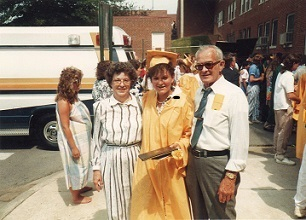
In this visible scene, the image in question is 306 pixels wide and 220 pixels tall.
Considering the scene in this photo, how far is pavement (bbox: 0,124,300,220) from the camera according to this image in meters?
3.69

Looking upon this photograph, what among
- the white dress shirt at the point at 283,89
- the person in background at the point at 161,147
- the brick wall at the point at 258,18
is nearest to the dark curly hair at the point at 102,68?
the person in background at the point at 161,147

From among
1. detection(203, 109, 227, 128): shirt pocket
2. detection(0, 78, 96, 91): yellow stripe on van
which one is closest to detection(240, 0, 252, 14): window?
detection(0, 78, 96, 91): yellow stripe on van

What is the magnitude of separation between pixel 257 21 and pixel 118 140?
61.5 ft

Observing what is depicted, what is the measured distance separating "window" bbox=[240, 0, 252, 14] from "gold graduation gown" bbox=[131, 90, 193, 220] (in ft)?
66.9

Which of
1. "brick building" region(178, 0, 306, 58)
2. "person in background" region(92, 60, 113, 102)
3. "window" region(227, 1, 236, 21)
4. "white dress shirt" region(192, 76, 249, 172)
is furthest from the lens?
"window" region(227, 1, 236, 21)

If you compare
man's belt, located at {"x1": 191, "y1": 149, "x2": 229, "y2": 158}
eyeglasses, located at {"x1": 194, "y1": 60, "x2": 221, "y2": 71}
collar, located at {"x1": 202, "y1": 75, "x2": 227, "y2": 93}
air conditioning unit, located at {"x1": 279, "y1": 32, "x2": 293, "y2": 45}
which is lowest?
man's belt, located at {"x1": 191, "y1": 149, "x2": 229, "y2": 158}

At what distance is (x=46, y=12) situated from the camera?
75.5ft

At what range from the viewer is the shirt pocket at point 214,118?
2297mm

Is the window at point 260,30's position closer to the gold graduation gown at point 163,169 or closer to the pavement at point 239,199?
the pavement at point 239,199

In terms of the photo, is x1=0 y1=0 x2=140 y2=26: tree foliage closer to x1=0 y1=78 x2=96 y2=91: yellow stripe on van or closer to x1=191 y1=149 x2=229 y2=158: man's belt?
x1=0 y1=78 x2=96 y2=91: yellow stripe on van

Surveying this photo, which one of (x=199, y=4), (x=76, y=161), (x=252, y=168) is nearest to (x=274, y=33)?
(x=252, y=168)

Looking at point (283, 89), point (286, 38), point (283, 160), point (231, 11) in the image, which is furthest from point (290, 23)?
point (231, 11)

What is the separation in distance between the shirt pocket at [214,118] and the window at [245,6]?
20483 mm

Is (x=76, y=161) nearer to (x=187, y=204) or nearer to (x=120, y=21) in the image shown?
(x=187, y=204)
